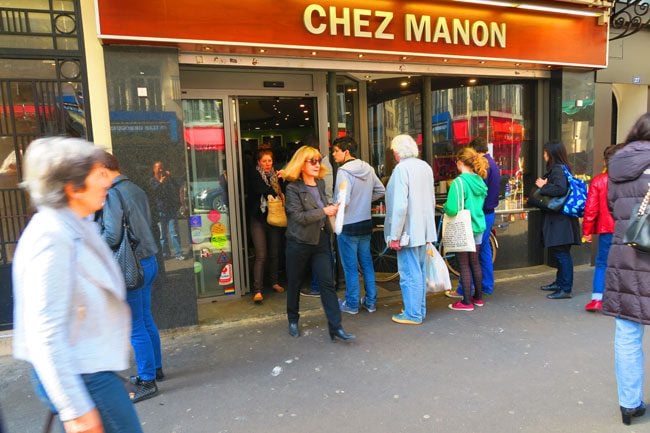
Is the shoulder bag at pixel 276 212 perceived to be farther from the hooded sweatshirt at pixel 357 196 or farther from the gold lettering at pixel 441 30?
the gold lettering at pixel 441 30

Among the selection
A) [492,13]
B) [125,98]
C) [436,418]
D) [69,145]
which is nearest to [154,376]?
[436,418]

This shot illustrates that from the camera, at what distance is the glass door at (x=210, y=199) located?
520cm

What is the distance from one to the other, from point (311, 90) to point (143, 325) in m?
3.45

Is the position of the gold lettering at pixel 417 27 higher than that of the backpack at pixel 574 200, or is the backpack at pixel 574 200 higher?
the gold lettering at pixel 417 27

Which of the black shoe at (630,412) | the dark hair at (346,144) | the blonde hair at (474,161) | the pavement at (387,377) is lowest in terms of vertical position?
the pavement at (387,377)

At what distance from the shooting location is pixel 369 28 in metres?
5.12

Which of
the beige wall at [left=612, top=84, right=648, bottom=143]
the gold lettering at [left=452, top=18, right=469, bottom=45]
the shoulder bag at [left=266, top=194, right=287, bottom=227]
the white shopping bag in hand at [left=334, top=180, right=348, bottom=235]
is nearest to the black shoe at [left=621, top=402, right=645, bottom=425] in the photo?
the white shopping bag in hand at [left=334, top=180, right=348, bottom=235]

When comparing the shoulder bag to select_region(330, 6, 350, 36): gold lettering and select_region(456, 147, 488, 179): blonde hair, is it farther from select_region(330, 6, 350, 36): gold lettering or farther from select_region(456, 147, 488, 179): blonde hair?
select_region(456, 147, 488, 179): blonde hair

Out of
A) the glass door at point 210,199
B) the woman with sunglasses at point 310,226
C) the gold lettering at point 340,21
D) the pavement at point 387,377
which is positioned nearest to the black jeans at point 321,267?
the woman with sunglasses at point 310,226

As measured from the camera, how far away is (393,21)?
5.22 meters

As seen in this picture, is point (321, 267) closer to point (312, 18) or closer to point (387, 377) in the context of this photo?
point (387, 377)

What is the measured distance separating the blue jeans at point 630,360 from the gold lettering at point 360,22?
3724 mm

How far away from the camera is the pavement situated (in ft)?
9.64

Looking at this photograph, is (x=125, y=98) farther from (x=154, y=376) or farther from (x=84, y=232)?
(x=84, y=232)
